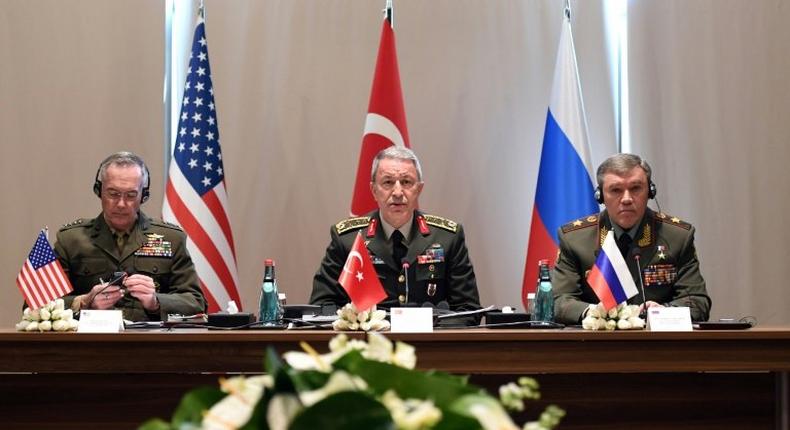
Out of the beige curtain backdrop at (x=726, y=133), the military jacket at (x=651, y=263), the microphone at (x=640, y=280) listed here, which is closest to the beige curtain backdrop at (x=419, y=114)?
the beige curtain backdrop at (x=726, y=133)

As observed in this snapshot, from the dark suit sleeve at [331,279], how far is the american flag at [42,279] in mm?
955

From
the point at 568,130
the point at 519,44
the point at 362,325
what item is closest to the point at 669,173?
the point at 568,130

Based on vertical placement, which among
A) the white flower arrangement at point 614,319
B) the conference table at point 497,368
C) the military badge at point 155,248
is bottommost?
the conference table at point 497,368

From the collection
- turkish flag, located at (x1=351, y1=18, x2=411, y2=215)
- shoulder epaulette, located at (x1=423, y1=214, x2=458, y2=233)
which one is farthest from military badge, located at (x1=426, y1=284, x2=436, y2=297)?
turkish flag, located at (x1=351, y1=18, x2=411, y2=215)

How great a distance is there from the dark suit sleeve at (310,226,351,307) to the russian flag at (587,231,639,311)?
1.07 meters

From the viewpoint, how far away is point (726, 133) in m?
5.09

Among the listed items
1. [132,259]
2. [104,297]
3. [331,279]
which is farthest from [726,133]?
[104,297]

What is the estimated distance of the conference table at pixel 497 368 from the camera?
2.80 m

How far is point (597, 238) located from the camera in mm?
3797

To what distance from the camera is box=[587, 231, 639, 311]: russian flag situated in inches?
121

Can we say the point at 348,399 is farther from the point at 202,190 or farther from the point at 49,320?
the point at 202,190

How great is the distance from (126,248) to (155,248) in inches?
4.4

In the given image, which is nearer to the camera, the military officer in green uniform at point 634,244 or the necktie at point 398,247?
the military officer in green uniform at point 634,244

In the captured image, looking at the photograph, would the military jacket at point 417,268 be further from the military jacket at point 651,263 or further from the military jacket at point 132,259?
the military jacket at point 132,259
